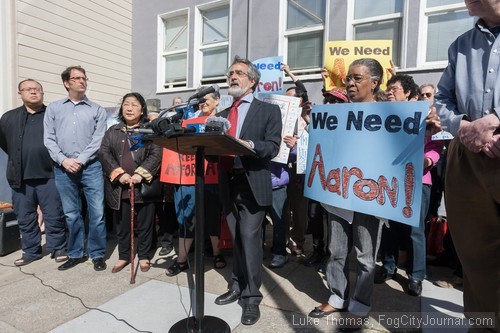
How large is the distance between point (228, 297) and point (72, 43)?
7730 millimetres

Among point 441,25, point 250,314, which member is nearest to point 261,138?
point 250,314

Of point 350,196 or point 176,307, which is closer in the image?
point 350,196

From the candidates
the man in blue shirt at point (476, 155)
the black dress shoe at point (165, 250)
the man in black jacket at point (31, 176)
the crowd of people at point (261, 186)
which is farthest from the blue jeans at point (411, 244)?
the man in black jacket at point (31, 176)

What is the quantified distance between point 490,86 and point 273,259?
9.11 ft

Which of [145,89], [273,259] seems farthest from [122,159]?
[145,89]

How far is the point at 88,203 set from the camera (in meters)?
3.84

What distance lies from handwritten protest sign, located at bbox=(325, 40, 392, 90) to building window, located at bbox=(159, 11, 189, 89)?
475 centimetres

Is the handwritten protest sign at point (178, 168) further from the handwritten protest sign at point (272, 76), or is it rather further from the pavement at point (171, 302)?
the handwritten protest sign at point (272, 76)

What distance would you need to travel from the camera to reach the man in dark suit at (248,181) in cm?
261

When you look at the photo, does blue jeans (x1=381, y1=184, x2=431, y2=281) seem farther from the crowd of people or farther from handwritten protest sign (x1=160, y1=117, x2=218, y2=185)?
handwritten protest sign (x1=160, y1=117, x2=218, y2=185)

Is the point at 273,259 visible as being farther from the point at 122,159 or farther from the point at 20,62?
the point at 20,62

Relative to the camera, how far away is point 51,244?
4078mm

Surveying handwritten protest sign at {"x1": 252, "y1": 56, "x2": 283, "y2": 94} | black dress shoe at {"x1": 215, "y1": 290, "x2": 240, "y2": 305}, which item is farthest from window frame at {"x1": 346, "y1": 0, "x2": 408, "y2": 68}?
black dress shoe at {"x1": 215, "y1": 290, "x2": 240, "y2": 305}

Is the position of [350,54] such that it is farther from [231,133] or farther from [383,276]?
[383,276]
